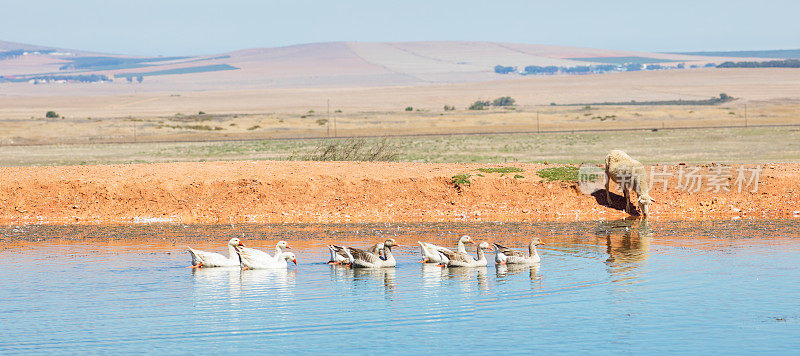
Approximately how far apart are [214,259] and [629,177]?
13387 mm

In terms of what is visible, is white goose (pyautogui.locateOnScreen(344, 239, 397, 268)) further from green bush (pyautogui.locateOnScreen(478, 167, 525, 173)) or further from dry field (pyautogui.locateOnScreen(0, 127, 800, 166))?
dry field (pyautogui.locateOnScreen(0, 127, 800, 166))

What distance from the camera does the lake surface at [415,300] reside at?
13664 mm

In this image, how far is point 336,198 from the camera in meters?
29.8

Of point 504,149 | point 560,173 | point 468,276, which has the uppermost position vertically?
point 560,173

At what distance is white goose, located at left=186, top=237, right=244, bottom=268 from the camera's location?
19766 mm

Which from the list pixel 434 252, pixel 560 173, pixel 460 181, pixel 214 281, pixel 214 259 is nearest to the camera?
pixel 214 281

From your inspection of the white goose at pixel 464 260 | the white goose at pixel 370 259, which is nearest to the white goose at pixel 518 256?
the white goose at pixel 464 260

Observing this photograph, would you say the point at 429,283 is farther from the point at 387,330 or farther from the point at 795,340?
the point at 795,340

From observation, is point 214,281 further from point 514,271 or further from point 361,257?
point 514,271

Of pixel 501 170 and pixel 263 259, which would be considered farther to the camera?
pixel 501 170

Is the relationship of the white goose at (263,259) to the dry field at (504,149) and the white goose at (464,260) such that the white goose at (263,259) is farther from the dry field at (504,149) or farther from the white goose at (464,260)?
the dry field at (504,149)

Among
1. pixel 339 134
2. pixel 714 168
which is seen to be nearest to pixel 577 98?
pixel 339 134

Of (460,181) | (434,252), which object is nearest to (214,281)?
(434,252)

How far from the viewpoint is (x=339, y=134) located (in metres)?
80.4
